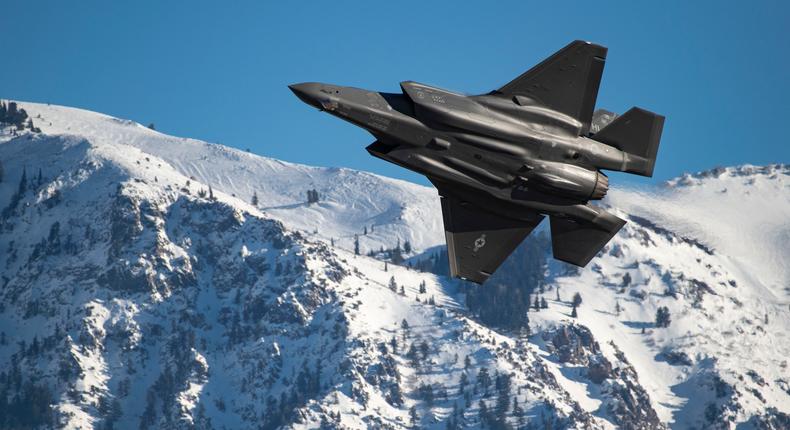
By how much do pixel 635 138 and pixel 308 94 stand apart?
1579 centimetres

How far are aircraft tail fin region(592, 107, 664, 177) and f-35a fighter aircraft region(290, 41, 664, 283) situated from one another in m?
0.05

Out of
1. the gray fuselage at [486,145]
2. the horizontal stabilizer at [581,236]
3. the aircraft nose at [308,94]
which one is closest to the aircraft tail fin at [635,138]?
the gray fuselage at [486,145]

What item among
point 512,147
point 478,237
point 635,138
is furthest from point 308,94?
point 635,138

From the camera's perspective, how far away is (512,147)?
62.5 metres

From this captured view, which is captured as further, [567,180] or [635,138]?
[635,138]

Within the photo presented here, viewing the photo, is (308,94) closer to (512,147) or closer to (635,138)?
(512,147)

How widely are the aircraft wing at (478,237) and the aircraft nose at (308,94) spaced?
9417 mm

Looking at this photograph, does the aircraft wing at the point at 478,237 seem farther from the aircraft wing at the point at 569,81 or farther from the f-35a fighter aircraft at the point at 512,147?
the aircraft wing at the point at 569,81

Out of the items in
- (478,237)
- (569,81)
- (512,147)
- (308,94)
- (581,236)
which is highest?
(569,81)

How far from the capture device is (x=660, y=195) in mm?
173625

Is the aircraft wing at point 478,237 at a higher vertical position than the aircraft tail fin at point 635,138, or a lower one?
lower

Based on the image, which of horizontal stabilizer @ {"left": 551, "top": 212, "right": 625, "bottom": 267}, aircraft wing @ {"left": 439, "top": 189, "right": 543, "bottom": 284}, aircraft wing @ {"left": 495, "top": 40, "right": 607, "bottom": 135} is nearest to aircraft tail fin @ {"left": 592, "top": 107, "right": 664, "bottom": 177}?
aircraft wing @ {"left": 495, "top": 40, "right": 607, "bottom": 135}

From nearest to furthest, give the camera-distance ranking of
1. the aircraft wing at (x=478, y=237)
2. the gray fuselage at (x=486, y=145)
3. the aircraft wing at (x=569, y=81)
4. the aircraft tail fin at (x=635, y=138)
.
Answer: the gray fuselage at (x=486, y=145) → the aircraft wing at (x=569, y=81) → the aircraft tail fin at (x=635, y=138) → the aircraft wing at (x=478, y=237)

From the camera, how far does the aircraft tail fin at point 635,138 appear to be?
2557 inches
